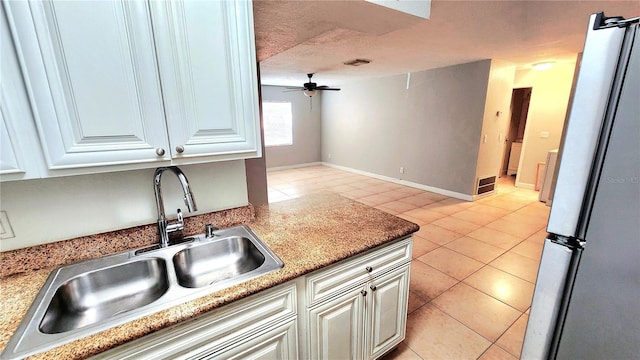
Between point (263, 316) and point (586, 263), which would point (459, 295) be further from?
point (263, 316)

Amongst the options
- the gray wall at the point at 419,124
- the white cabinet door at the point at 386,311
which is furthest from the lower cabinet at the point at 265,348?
the gray wall at the point at 419,124

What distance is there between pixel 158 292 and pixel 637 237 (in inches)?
64.4

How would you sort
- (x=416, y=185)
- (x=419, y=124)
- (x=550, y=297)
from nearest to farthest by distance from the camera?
1. (x=550, y=297)
2. (x=419, y=124)
3. (x=416, y=185)

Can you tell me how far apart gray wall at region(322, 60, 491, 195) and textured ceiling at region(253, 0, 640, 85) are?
1.53 feet

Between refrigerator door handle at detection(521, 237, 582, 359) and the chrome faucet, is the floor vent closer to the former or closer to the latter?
refrigerator door handle at detection(521, 237, 582, 359)

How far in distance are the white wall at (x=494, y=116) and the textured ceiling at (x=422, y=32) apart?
24 cm

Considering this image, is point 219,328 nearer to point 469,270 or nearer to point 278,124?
point 469,270

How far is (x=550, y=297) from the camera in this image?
0.81 meters

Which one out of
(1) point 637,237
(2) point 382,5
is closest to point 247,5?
(2) point 382,5

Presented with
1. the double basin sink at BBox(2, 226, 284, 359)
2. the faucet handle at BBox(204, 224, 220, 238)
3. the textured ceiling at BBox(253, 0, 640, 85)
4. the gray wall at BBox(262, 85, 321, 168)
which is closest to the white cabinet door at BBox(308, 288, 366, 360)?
the double basin sink at BBox(2, 226, 284, 359)

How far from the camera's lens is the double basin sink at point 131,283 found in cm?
77

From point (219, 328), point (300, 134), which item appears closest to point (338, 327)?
point (219, 328)

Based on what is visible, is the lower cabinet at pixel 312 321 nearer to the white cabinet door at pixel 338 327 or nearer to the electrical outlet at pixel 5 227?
the white cabinet door at pixel 338 327

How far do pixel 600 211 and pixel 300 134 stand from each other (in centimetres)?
717
